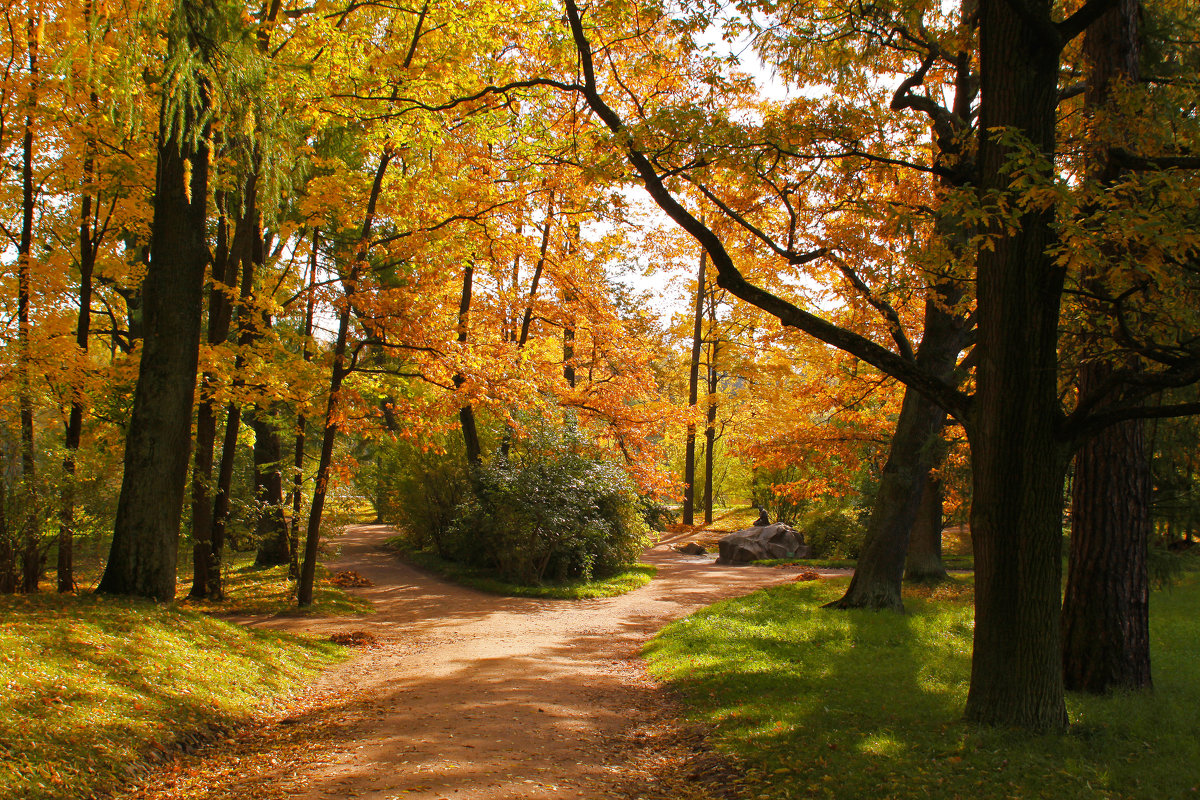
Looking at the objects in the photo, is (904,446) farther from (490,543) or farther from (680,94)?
(490,543)

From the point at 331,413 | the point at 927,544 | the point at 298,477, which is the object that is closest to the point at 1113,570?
the point at 927,544

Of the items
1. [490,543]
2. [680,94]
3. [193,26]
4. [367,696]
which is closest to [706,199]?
[680,94]

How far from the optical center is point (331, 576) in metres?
15.9

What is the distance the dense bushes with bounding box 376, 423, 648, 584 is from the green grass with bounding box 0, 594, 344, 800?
641 centimetres

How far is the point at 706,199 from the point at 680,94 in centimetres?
162

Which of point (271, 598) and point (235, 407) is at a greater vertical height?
point (235, 407)

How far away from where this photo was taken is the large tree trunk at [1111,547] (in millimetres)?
6156

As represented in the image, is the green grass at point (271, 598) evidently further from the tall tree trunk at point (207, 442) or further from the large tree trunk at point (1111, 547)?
the large tree trunk at point (1111, 547)

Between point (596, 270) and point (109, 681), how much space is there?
1673 centimetres

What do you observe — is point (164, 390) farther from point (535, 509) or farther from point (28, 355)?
point (535, 509)

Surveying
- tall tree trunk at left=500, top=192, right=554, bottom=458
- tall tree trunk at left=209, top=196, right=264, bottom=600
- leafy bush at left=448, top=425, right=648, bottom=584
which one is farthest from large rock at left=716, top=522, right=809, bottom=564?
tall tree trunk at left=209, top=196, right=264, bottom=600

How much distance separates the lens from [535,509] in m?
15.0

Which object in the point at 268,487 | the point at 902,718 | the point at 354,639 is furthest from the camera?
the point at 268,487

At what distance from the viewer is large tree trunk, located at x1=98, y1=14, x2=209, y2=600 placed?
8.23m
